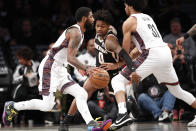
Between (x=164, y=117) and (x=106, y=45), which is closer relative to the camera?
(x=106, y=45)

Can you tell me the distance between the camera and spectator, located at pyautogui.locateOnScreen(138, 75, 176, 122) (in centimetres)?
995

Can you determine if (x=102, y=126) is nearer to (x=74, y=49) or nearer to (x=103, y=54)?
(x=74, y=49)

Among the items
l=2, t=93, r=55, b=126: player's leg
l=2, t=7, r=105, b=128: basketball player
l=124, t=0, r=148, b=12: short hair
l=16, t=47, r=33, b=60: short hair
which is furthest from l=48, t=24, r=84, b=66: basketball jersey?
l=16, t=47, r=33, b=60: short hair

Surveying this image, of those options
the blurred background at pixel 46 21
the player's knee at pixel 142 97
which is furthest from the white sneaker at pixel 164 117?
the blurred background at pixel 46 21

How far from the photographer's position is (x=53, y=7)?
1435cm

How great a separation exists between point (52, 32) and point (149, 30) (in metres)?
6.43

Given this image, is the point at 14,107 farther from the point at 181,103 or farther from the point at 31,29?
the point at 31,29

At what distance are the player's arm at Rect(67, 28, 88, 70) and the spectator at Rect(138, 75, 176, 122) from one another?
11.3 feet

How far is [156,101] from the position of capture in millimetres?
10492

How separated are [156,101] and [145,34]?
378cm

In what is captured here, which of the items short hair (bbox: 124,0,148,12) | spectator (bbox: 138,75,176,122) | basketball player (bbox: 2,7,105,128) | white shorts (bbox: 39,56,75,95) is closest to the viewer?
short hair (bbox: 124,0,148,12)

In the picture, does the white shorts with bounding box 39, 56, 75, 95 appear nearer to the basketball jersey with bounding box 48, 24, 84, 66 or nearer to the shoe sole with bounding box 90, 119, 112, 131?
the basketball jersey with bounding box 48, 24, 84, 66

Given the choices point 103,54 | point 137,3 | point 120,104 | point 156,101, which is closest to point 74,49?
point 120,104

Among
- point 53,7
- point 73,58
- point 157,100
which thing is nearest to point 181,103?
point 157,100
